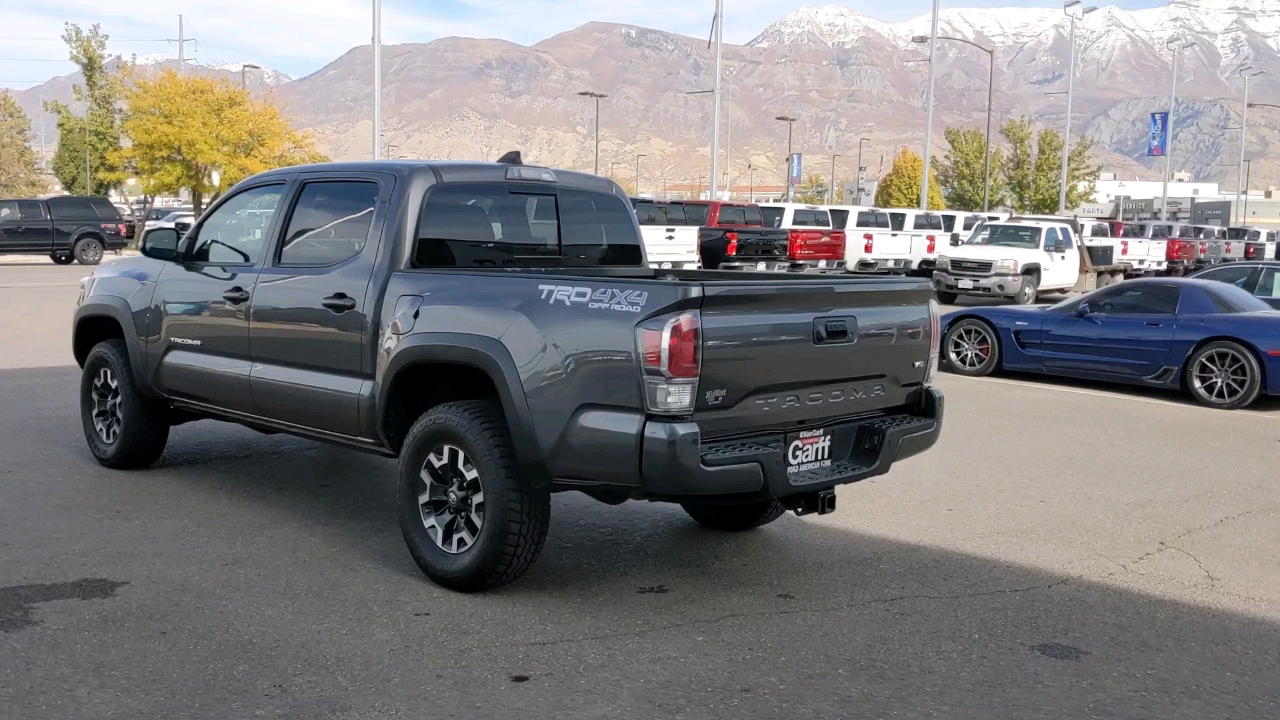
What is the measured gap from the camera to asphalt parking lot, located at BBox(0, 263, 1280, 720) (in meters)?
4.41

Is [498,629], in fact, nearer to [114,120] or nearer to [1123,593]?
[1123,593]

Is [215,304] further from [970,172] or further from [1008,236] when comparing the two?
[970,172]

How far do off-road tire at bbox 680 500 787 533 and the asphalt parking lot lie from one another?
0.09 metres

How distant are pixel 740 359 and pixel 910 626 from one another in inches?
54.0

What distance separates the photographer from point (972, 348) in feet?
46.6

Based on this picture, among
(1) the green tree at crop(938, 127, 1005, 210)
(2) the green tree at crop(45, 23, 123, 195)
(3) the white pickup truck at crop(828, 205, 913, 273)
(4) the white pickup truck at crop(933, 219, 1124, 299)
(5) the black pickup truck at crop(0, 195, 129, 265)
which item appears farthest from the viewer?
(1) the green tree at crop(938, 127, 1005, 210)

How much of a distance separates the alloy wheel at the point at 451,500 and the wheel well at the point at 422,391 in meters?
0.33

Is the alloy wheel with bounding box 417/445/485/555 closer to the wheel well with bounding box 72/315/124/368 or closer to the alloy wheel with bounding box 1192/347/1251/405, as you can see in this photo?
the wheel well with bounding box 72/315/124/368

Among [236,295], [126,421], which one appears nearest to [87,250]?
[126,421]

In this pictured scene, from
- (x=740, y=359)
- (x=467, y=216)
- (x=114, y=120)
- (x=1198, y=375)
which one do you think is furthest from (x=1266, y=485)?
(x=114, y=120)

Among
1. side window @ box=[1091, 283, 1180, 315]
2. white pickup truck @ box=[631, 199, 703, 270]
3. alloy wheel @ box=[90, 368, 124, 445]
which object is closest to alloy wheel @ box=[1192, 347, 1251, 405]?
side window @ box=[1091, 283, 1180, 315]

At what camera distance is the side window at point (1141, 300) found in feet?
41.8

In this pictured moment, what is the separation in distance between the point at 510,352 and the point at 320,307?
1425mm

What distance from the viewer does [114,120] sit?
6069 centimetres
